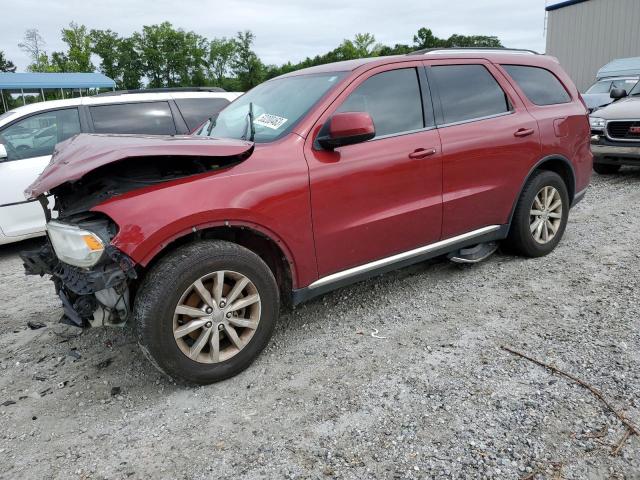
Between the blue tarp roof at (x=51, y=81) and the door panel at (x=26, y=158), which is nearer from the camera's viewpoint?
the door panel at (x=26, y=158)

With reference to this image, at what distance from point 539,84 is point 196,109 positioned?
4087 mm

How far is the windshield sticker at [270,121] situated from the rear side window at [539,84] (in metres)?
2.14

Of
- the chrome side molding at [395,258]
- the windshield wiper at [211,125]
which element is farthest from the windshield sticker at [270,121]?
the chrome side molding at [395,258]

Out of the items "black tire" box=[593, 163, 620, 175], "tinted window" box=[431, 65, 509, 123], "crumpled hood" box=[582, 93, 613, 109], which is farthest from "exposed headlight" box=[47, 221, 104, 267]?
"crumpled hood" box=[582, 93, 613, 109]

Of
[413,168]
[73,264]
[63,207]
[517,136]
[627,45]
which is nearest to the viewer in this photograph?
[73,264]

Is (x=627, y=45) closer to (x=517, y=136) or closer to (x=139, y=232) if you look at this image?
(x=517, y=136)

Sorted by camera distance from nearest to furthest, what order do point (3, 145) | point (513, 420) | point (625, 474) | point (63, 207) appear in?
point (625, 474)
point (513, 420)
point (63, 207)
point (3, 145)

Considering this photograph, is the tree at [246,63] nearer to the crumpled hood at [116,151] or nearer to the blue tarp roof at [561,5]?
the blue tarp roof at [561,5]

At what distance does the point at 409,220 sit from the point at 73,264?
214 centimetres

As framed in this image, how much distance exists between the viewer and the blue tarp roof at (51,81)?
33594 mm

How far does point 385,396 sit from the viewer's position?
8.53 feet

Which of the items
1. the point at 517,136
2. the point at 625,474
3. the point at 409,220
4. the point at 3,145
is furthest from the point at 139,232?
the point at 3,145

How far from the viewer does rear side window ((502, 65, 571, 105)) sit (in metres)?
4.20

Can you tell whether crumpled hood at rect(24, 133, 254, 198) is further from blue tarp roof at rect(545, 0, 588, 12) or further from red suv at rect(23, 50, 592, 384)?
blue tarp roof at rect(545, 0, 588, 12)
